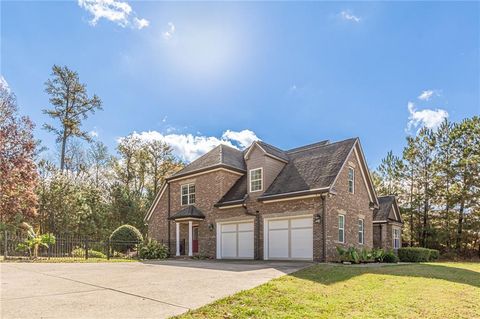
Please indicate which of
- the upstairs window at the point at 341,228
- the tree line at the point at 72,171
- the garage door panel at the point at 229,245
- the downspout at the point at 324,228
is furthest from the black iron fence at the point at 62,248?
the upstairs window at the point at 341,228

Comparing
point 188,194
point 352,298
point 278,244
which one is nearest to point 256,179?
point 278,244

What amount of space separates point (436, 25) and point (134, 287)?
16.9 metres

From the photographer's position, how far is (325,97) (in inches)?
884

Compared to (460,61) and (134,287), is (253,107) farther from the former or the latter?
(134,287)

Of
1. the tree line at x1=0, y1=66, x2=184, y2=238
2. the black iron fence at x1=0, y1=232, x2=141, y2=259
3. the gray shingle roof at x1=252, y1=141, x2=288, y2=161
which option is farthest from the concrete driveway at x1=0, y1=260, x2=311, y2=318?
the tree line at x1=0, y1=66, x2=184, y2=238

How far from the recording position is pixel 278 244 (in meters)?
19.8

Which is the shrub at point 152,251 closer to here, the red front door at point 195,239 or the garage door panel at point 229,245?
the red front door at point 195,239

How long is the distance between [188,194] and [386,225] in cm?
1534

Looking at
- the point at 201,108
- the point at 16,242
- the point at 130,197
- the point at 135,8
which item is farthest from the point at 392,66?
the point at 130,197

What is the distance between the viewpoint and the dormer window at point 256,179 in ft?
70.2

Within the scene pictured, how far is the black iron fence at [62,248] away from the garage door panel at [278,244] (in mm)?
9221

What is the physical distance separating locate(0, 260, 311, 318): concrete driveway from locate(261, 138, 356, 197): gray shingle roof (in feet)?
23.8

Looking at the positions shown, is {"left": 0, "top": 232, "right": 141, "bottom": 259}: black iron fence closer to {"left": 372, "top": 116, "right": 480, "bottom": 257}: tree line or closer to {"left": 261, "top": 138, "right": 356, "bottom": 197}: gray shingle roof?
{"left": 261, "top": 138, "right": 356, "bottom": 197}: gray shingle roof

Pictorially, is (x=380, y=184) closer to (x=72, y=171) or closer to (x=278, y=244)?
(x=278, y=244)
